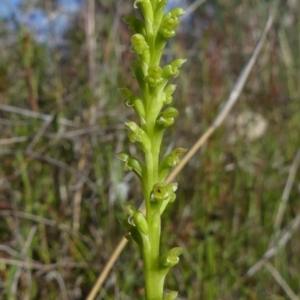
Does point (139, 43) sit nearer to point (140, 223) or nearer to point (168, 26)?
point (168, 26)

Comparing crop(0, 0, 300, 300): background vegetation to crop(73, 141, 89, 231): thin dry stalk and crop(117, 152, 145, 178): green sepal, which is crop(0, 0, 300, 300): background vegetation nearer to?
crop(73, 141, 89, 231): thin dry stalk

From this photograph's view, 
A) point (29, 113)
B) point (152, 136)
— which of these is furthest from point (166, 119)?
point (29, 113)

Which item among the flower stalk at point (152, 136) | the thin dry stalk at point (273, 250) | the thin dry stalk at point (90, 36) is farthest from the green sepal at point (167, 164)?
the thin dry stalk at point (90, 36)

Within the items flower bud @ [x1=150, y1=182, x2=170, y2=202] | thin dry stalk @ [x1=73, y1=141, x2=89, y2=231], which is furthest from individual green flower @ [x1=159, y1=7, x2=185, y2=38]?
thin dry stalk @ [x1=73, y1=141, x2=89, y2=231]

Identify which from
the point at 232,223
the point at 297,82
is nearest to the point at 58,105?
the point at 232,223

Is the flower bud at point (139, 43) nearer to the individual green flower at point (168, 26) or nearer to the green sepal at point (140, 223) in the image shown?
the individual green flower at point (168, 26)

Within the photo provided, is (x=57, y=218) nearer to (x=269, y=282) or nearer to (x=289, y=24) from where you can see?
(x=269, y=282)

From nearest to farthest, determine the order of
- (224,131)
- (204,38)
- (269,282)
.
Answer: (269,282) < (224,131) < (204,38)
